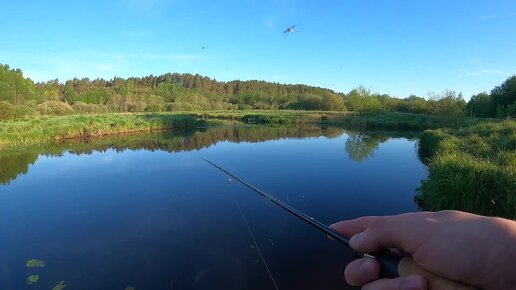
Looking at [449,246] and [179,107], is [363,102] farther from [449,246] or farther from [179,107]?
[449,246]

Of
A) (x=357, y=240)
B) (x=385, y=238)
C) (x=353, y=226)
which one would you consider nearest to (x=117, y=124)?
(x=353, y=226)

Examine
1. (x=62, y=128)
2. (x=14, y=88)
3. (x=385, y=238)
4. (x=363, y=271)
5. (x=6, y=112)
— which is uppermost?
(x=14, y=88)

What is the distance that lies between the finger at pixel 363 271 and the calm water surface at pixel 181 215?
231 inches

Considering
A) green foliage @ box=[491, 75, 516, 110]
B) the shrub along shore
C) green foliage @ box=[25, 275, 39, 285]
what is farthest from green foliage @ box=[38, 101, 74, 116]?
green foliage @ box=[491, 75, 516, 110]

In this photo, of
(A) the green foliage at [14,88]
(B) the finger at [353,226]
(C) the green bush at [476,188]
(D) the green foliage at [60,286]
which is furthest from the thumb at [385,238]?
(A) the green foliage at [14,88]

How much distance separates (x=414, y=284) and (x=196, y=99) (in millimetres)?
101887

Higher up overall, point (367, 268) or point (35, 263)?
point (367, 268)

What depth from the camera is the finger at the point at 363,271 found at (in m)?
1.22

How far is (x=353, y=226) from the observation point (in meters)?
1.44

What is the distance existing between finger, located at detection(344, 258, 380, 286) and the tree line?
109ft

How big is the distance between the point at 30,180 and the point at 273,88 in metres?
136

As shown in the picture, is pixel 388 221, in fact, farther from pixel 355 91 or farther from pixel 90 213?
pixel 355 91

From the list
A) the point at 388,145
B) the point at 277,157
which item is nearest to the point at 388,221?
the point at 277,157

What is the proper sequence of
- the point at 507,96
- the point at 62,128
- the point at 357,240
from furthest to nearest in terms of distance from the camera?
the point at 507,96, the point at 62,128, the point at 357,240
